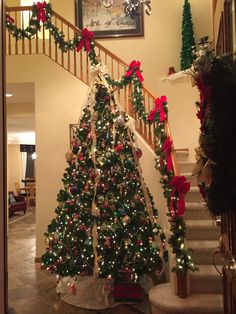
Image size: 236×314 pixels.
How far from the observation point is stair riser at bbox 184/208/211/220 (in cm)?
395

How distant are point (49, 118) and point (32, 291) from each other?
2840 mm

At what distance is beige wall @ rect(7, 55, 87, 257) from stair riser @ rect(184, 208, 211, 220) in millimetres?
2545

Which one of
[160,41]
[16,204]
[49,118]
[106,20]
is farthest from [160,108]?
[16,204]

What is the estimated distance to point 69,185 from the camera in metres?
4.22

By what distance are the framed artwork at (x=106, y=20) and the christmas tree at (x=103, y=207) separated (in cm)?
294

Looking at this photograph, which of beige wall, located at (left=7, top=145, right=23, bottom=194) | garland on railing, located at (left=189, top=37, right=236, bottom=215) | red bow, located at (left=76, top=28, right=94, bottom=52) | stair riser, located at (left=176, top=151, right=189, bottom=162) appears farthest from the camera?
beige wall, located at (left=7, top=145, right=23, bottom=194)

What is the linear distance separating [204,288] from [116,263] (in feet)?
3.82

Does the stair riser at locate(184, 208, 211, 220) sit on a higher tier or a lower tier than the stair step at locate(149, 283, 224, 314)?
higher

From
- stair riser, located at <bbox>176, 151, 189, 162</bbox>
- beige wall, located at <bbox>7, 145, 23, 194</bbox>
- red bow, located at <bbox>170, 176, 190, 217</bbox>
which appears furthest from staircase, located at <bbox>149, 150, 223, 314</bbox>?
beige wall, located at <bbox>7, 145, 23, 194</bbox>

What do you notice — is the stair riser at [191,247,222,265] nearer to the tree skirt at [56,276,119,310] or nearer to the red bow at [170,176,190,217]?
the red bow at [170,176,190,217]

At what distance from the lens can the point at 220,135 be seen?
4.11 feet

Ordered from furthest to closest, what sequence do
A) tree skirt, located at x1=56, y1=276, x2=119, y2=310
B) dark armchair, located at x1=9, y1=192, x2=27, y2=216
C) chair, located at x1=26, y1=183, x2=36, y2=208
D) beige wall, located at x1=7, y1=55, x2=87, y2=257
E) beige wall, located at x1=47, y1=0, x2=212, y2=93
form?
1. chair, located at x1=26, y1=183, x2=36, y2=208
2. dark armchair, located at x1=9, y1=192, x2=27, y2=216
3. beige wall, located at x1=47, y1=0, x2=212, y2=93
4. beige wall, located at x1=7, y1=55, x2=87, y2=257
5. tree skirt, located at x1=56, y1=276, x2=119, y2=310

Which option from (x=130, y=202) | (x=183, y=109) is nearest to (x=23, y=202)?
(x=183, y=109)

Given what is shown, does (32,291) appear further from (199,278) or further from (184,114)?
(184,114)
